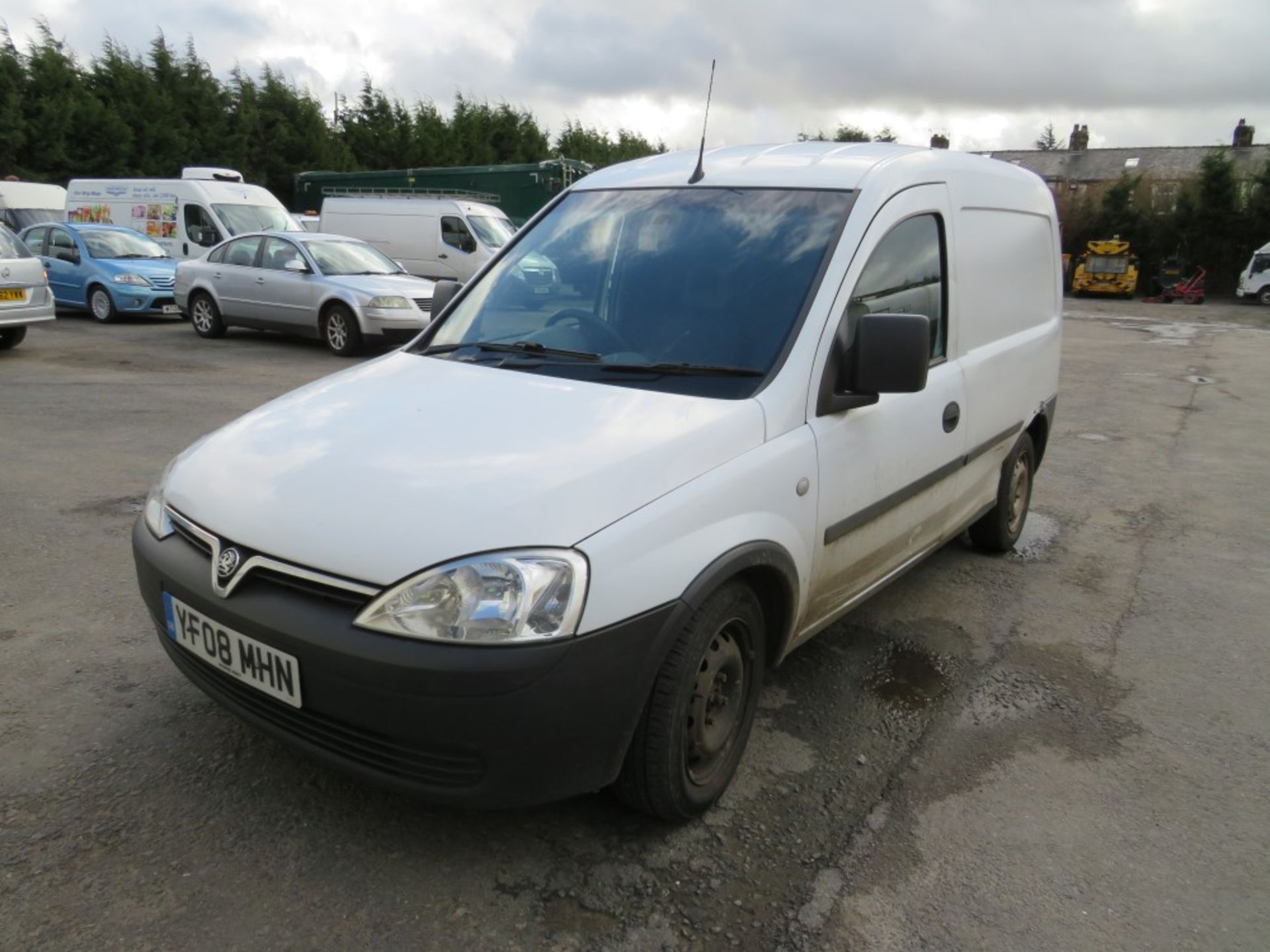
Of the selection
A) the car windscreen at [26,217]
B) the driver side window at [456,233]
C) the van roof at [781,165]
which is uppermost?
the car windscreen at [26,217]

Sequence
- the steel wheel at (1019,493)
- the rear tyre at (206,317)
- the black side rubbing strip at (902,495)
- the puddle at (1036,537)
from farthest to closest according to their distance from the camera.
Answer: the rear tyre at (206,317)
the puddle at (1036,537)
the steel wheel at (1019,493)
the black side rubbing strip at (902,495)

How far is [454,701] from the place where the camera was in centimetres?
211

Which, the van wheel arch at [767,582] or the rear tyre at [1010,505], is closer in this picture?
the van wheel arch at [767,582]

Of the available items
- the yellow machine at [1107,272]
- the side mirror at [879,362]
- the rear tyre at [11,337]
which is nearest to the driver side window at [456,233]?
the rear tyre at [11,337]

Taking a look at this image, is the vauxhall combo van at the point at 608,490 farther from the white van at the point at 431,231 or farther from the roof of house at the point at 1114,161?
the roof of house at the point at 1114,161

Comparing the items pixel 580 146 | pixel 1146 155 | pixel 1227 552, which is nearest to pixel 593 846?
pixel 1227 552

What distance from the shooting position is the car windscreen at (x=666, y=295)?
2.96m

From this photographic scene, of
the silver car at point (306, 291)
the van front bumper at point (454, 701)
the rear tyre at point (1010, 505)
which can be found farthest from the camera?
the silver car at point (306, 291)

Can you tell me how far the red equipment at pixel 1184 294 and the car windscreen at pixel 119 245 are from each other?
110 ft

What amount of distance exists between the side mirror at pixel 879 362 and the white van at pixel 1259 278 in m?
37.6

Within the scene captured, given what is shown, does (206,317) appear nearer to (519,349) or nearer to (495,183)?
(519,349)

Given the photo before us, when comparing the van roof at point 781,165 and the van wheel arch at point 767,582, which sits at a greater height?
the van roof at point 781,165

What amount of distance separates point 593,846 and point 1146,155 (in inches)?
2685

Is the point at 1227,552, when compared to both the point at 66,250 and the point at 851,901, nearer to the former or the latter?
the point at 851,901
